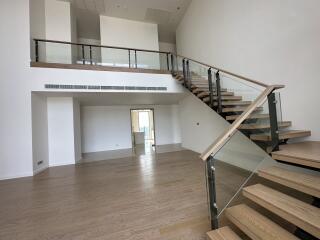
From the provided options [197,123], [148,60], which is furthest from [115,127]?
[197,123]

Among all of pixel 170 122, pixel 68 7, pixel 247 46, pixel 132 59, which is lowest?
pixel 170 122

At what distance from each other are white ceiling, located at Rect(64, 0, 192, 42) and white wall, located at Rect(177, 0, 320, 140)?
2309mm

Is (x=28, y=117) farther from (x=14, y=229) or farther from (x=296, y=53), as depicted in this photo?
(x=296, y=53)

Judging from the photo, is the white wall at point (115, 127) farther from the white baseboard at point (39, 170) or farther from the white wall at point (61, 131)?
the white baseboard at point (39, 170)

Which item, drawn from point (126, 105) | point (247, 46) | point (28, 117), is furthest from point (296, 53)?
point (126, 105)

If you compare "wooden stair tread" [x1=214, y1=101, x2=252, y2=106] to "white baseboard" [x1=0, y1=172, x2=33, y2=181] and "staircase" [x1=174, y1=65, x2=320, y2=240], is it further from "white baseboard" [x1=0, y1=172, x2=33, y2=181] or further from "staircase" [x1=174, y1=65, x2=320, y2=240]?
"white baseboard" [x1=0, y1=172, x2=33, y2=181]

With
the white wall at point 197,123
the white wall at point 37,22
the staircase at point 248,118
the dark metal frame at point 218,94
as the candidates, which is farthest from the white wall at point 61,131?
the dark metal frame at point 218,94

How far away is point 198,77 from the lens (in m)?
5.68

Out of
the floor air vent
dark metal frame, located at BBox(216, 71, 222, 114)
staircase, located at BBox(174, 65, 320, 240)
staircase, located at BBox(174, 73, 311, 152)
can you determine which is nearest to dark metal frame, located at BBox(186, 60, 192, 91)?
staircase, located at BBox(174, 73, 311, 152)

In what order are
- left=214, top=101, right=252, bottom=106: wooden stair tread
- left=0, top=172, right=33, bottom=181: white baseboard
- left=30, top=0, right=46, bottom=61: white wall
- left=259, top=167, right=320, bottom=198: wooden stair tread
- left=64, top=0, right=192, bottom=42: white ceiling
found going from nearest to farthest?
left=259, top=167, right=320, bottom=198: wooden stair tread, left=214, top=101, right=252, bottom=106: wooden stair tread, left=0, top=172, right=33, bottom=181: white baseboard, left=30, top=0, right=46, bottom=61: white wall, left=64, top=0, right=192, bottom=42: white ceiling

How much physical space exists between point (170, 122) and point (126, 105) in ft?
9.35

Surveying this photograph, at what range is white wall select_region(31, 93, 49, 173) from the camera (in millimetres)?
5137

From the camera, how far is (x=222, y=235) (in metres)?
1.89

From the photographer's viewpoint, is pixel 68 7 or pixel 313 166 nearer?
pixel 313 166
